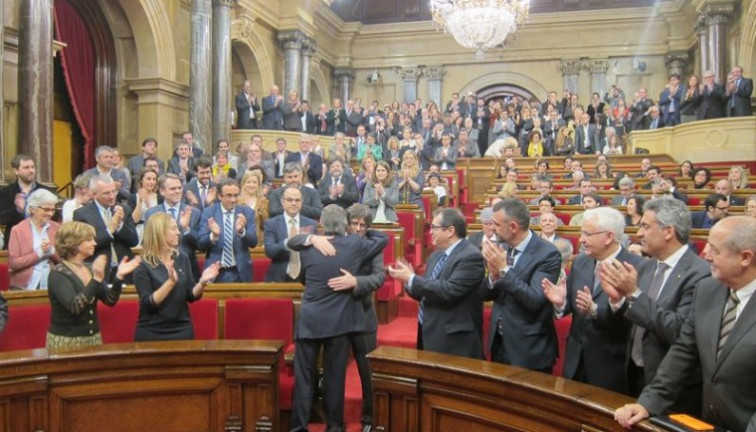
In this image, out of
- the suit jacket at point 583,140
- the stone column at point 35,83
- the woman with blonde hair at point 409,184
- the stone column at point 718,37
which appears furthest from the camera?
the stone column at point 718,37

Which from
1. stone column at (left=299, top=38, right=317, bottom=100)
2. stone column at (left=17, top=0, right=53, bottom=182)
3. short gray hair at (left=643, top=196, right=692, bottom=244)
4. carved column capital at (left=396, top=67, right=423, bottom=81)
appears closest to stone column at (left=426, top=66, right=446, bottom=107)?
carved column capital at (left=396, top=67, right=423, bottom=81)

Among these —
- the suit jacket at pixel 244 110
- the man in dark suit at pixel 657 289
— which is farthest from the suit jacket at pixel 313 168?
the man in dark suit at pixel 657 289

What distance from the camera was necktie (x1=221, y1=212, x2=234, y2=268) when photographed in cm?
374

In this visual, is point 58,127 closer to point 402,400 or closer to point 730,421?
point 402,400

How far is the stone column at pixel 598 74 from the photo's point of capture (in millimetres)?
15828

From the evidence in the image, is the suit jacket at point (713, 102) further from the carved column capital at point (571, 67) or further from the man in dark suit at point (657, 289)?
the man in dark suit at point (657, 289)

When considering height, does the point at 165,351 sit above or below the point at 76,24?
below

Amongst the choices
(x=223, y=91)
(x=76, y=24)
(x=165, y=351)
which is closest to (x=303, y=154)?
(x=223, y=91)

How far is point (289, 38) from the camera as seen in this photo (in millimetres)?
13961

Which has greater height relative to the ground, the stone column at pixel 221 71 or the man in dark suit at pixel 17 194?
the stone column at pixel 221 71

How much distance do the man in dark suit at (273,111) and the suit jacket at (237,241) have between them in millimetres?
7706

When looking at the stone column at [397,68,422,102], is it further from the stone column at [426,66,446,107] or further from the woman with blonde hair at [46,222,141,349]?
the woman with blonde hair at [46,222,141,349]

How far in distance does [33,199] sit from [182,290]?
1.51 meters

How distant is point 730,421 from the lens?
1.66 m
